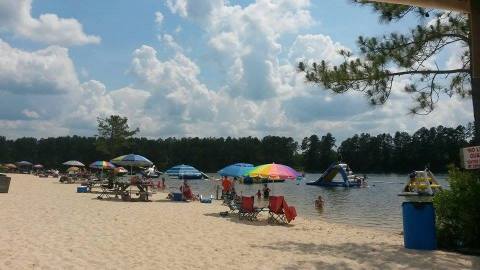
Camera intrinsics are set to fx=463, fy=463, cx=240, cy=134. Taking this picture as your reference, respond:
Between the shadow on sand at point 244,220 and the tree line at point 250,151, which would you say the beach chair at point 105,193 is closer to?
the shadow on sand at point 244,220

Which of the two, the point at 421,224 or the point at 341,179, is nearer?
the point at 421,224

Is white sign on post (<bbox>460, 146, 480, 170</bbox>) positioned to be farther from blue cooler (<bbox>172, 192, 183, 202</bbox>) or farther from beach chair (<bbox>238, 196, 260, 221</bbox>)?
blue cooler (<bbox>172, 192, 183, 202</bbox>)

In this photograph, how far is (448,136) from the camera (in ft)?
354

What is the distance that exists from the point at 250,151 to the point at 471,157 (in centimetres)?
12031

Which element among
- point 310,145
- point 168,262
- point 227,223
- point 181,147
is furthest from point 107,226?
point 310,145

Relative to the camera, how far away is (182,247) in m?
9.01

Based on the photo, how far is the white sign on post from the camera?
838cm

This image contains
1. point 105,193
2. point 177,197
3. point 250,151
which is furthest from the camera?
point 250,151

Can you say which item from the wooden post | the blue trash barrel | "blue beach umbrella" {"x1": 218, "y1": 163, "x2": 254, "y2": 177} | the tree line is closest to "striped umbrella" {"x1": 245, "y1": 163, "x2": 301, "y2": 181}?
"blue beach umbrella" {"x1": 218, "y1": 163, "x2": 254, "y2": 177}

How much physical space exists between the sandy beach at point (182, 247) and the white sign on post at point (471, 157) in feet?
5.39

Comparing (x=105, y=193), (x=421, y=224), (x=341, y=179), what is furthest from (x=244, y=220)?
(x=341, y=179)

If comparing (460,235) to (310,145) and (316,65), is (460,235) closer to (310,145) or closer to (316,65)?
(316,65)

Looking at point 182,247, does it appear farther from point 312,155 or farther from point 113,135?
point 312,155

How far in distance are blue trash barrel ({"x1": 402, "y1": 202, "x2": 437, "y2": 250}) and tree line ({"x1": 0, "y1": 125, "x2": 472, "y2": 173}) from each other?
111 m
